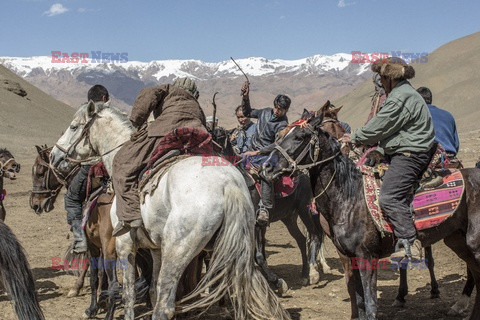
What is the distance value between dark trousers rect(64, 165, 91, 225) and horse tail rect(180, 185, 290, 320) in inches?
114

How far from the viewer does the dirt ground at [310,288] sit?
21.4ft

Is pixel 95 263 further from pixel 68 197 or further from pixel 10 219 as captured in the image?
pixel 10 219

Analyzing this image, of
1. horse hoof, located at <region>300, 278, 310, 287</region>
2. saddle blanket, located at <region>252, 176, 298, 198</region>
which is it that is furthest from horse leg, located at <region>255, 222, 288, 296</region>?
horse hoof, located at <region>300, 278, 310, 287</region>

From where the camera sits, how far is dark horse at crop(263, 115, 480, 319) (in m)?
5.10

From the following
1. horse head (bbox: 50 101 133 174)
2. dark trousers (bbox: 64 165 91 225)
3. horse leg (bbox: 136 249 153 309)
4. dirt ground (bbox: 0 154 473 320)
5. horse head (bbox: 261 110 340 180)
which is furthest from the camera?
dark trousers (bbox: 64 165 91 225)

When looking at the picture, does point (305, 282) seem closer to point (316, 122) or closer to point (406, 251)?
point (406, 251)

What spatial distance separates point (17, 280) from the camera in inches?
154

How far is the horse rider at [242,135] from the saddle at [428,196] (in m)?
3.40

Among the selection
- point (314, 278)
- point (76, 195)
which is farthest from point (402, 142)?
point (76, 195)

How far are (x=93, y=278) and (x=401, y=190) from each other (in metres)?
4.05

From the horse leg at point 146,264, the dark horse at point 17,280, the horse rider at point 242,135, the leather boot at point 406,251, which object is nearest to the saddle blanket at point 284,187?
the horse rider at point 242,135

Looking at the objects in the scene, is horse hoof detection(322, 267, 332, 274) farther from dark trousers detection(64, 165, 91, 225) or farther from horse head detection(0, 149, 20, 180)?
horse head detection(0, 149, 20, 180)

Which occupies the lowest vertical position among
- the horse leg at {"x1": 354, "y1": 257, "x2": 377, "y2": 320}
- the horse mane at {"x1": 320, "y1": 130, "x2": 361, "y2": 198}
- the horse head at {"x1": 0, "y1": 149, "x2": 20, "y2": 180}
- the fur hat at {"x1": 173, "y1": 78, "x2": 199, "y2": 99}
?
the horse leg at {"x1": 354, "y1": 257, "x2": 377, "y2": 320}

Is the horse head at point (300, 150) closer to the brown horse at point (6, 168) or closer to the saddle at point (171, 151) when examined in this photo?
the saddle at point (171, 151)
